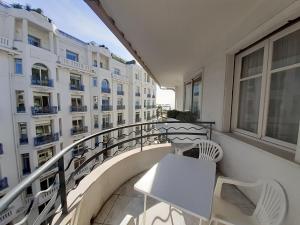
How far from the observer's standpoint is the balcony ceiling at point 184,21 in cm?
146

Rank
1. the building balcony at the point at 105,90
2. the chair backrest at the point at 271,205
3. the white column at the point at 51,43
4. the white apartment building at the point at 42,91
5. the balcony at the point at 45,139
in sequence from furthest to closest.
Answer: the building balcony at the point at 105,90 < the white column at the point at 51,43 < the balcony at the point at 45,139 < the white apartment building at the point at 42,91 < the chair backrest at the point at 271,205

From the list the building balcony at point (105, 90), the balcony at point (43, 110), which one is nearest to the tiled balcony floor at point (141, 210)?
the balcony at point (43, 110)

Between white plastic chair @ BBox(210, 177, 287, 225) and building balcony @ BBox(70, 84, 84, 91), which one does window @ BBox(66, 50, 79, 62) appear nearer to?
building balcony @ BBox(70, 84, 84, 91)

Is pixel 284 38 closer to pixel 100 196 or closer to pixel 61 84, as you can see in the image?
pixel 100 196

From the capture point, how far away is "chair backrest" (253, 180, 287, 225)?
3.18ft

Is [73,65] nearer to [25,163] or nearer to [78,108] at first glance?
[78,108]

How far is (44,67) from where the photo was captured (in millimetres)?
7379

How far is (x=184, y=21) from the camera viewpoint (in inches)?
71.7

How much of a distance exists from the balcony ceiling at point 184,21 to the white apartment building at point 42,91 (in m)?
4.25

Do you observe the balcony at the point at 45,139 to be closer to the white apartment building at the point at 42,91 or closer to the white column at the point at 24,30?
the white apartment building at the point at 42,91

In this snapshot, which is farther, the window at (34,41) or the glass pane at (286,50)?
the window at (34,41)

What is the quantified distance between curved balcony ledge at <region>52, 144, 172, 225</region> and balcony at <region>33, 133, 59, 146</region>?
700 cm

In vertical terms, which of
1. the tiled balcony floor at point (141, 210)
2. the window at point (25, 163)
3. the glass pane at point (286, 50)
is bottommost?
the window at point (25, 163)

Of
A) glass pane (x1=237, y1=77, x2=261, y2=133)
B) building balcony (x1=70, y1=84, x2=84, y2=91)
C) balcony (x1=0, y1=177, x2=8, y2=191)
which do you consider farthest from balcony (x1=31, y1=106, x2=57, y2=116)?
glass pane (x1=237, y1=77, x2=261, y2=133)
